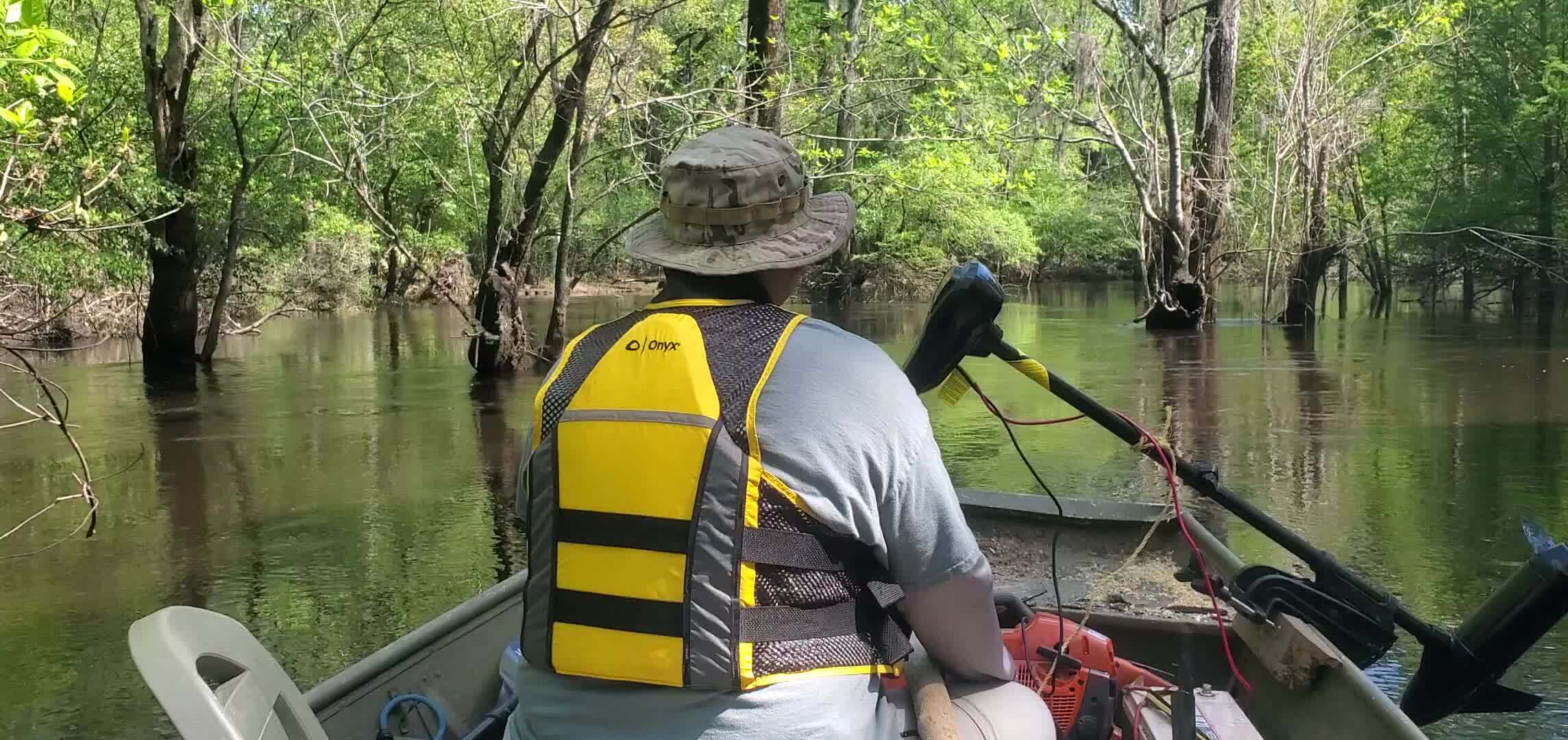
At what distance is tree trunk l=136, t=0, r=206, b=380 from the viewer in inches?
623

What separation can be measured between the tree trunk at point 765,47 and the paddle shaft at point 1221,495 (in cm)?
1135

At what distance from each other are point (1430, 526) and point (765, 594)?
768 centimetres

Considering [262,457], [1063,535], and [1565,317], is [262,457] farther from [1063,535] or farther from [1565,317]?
[1565,317]

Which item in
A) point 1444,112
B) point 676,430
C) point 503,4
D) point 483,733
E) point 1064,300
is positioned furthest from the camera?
point 1064,300

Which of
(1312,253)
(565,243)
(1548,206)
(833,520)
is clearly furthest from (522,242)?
(1548,206)

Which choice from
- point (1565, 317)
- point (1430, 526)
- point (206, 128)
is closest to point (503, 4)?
point (206, 128)

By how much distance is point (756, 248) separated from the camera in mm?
2068

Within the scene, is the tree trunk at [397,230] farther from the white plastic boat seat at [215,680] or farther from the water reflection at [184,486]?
the white plastic boat seat at [215,680]

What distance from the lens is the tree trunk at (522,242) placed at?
1409cm

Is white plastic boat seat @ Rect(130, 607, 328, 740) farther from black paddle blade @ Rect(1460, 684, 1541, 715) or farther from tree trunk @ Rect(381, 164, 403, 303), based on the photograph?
tree trunk @ Rect(381, 164, 403, 303)

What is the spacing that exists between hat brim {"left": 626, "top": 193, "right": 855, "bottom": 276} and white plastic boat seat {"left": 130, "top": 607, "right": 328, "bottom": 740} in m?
0.92

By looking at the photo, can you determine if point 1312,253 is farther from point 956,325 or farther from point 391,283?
point 391,283

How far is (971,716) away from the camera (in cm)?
219

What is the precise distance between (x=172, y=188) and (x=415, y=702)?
1485 cm
